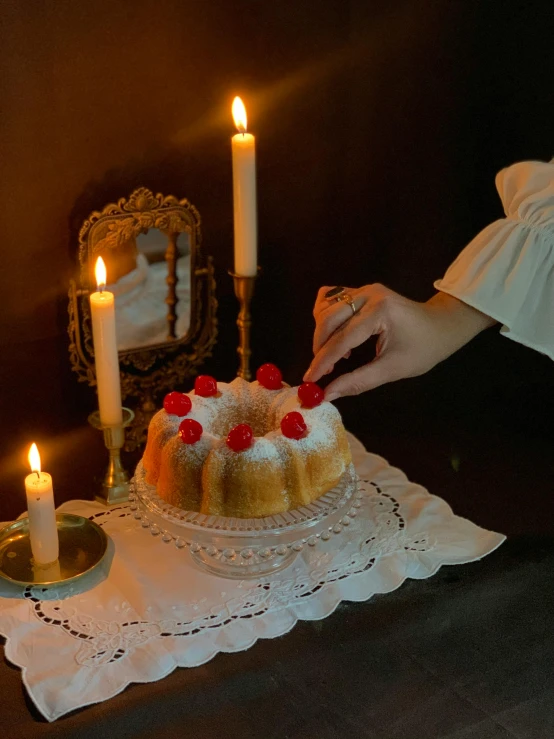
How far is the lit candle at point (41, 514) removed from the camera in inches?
38.8

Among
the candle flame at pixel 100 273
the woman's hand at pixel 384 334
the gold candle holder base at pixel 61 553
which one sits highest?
the candle flame at pixel 100 273

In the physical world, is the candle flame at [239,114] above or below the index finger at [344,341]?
above

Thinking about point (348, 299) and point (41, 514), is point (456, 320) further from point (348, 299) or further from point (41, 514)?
point (41, 514)

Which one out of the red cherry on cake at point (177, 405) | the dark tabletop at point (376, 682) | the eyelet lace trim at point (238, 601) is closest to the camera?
the dark tabletop at point (376, 682)

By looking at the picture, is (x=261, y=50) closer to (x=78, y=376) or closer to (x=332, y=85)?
(x=332, y=85)

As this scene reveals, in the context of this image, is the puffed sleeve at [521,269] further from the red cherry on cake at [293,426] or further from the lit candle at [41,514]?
the lit candle at [41,514]

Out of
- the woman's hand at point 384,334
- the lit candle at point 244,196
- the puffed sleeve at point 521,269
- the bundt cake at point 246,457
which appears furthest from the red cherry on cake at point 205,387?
the puffed sleeve at point 521,269

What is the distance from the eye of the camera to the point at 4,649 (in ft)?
3.05

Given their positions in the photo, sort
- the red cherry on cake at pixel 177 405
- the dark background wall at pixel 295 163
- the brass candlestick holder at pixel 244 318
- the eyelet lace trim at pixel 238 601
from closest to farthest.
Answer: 1. the eyelet lace trim at pixel 238 601
2. the red cherry on cake at pixel 177 405
3. the dark background wall at pixel 295 163
4. the brass candlestick holder at pixel 244 318

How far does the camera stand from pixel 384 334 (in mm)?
1094

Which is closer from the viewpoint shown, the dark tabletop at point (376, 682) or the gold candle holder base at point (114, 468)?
the dark tabletop at point (376, 682)

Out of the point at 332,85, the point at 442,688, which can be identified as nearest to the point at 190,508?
the point at 442,688

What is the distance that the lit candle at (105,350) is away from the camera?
111 centimetres

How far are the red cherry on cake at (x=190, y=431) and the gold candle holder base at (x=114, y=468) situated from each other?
19 centimetres
